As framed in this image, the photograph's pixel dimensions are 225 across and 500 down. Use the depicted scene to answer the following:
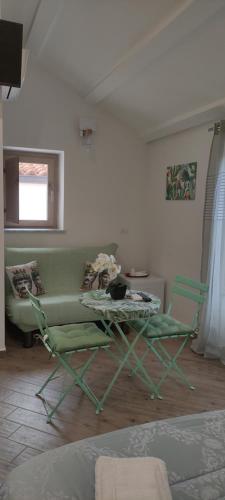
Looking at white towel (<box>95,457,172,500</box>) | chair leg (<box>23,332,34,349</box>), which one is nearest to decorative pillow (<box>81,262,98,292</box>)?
chair leg (<box>23,332,34,349</box>)

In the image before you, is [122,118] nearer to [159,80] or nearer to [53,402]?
[159,80]

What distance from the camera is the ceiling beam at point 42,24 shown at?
9.88ft

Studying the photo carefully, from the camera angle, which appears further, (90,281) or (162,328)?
(90,281)

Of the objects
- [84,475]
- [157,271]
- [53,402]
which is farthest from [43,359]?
[84,475]

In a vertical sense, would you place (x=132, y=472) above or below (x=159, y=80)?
below

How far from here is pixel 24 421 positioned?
2.39 meters

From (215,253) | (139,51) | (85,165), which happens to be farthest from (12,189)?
(215,253)

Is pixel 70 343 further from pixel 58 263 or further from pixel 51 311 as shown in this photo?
pixel 58 263

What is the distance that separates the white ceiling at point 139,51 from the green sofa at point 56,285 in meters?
1.70

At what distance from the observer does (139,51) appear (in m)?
3.05

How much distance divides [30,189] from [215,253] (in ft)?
7.68

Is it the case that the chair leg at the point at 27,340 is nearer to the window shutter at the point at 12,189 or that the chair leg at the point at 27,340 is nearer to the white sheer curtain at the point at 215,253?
the window shutter at the point at 12,189

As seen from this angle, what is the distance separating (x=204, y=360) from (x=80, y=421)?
1483mm

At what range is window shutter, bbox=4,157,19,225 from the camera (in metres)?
4.25
